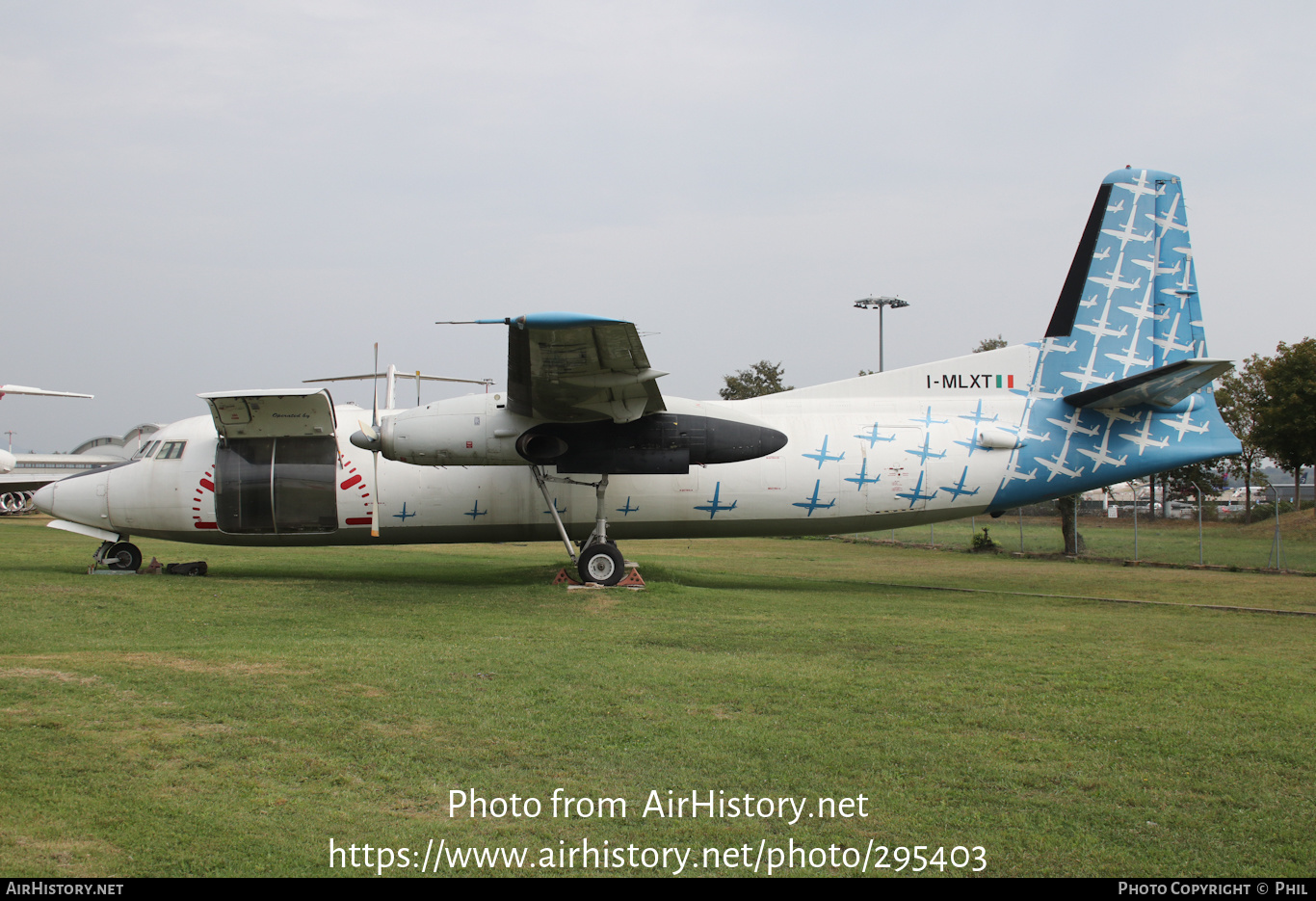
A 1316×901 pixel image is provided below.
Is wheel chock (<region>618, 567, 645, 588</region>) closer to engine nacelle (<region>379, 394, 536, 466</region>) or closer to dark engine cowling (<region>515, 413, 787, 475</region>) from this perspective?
dark engine cowling (<region>515, 413, 787, 475</region>)

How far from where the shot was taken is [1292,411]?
98.0 ft

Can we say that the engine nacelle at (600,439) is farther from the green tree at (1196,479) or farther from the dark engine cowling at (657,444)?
the green tree at (1196,479)

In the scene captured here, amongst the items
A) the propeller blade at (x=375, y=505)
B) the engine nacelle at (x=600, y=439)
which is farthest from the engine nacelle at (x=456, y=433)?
the propeller blade at (x=375, y=505)

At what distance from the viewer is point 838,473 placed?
15609 mm

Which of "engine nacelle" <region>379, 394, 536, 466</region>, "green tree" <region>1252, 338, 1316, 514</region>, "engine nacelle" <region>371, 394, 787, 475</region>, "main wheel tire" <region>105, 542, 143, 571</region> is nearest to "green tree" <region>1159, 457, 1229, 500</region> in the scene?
"green tree" <region>1252, 338, 1316, 514</region>

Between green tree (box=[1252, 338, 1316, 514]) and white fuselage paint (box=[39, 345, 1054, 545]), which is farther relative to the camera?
green tree (box=[1252, 338, 1316, 514])

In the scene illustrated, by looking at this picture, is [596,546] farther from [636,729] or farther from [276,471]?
[636,729]

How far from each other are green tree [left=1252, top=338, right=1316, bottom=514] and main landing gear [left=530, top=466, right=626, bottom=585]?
2614cm

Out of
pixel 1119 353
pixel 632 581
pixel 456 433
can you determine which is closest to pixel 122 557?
pixel 456 433

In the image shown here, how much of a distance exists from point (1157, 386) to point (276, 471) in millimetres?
14663

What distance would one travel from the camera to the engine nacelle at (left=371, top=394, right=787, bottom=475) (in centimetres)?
1390

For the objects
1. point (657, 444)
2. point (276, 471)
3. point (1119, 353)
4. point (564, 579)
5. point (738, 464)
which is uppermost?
point (1119, 353)

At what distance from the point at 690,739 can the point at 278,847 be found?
2.70 metres

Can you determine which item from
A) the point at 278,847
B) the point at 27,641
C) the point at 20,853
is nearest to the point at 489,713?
the point at 278,847
